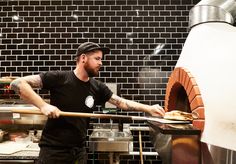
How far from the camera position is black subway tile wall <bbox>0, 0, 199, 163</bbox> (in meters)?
4.16

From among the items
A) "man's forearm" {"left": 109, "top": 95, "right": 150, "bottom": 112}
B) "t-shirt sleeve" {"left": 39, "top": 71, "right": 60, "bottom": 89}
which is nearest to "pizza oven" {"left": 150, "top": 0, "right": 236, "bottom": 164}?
"man's forearm" {"left": 109, "top": 95, "right": 150, "bottom": 112}

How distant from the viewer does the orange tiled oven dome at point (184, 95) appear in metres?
2.40

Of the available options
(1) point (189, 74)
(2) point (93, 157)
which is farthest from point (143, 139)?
(1) point (189, 74)

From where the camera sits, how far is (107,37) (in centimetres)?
419

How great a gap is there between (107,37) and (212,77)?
7.07ft

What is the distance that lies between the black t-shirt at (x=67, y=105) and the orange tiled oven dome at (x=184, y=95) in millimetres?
985

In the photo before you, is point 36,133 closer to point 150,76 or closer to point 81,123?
point 81,123

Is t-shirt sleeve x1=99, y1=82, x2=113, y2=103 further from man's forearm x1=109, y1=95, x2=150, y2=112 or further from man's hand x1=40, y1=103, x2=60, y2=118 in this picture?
man's hand x1=40, y1=103, x2=60, y2=118

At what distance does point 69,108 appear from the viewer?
2.92 meters

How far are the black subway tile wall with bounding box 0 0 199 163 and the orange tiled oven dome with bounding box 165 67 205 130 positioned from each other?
2.05 feet

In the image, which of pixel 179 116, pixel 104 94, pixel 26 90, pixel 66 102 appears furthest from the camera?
pixel 104 94

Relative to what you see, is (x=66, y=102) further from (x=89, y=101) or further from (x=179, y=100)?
(x=179, y=100)

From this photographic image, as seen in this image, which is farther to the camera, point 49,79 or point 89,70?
point 89,70

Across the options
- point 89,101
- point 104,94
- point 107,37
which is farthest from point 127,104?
point 107,37
